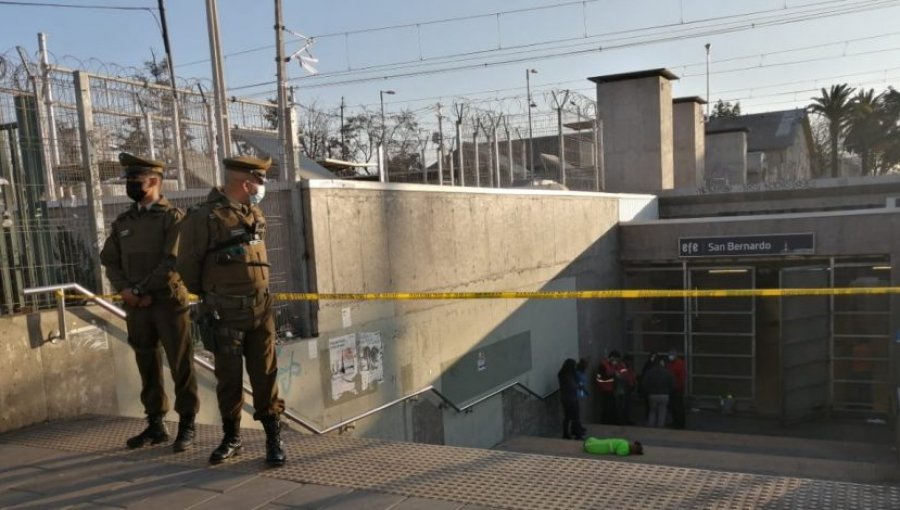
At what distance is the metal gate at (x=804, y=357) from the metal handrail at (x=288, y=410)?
5812 mm

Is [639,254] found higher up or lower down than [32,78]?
lower down

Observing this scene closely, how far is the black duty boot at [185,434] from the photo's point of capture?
443cm

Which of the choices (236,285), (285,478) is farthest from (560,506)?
(236,285)

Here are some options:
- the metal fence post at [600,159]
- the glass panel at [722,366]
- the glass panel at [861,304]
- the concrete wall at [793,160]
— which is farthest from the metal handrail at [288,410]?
the concrete wall at [793,160]

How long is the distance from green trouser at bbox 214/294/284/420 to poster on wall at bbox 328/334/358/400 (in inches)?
159

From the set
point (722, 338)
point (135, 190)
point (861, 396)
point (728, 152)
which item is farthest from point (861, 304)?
point (728, 152)

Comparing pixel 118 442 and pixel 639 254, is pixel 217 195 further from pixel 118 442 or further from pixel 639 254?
pixel 639 254

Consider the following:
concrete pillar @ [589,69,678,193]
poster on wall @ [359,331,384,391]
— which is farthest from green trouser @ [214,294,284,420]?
concrete pillar @ [589,69,678,193]

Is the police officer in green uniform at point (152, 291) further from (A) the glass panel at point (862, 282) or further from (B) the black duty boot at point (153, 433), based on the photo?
(A) the glass panel at point (862, 282)

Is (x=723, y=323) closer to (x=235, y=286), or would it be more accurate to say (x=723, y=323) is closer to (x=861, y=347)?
(x=861, y=347)

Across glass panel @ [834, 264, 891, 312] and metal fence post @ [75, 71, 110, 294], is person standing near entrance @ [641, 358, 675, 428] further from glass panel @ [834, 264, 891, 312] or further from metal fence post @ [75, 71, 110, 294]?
metal fence post @ [75, 71, 110, 294]

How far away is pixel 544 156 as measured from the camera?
17.5 metres

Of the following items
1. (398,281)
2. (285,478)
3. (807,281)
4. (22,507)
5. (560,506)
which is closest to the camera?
(560,506)

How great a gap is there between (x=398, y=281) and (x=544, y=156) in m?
9.18
